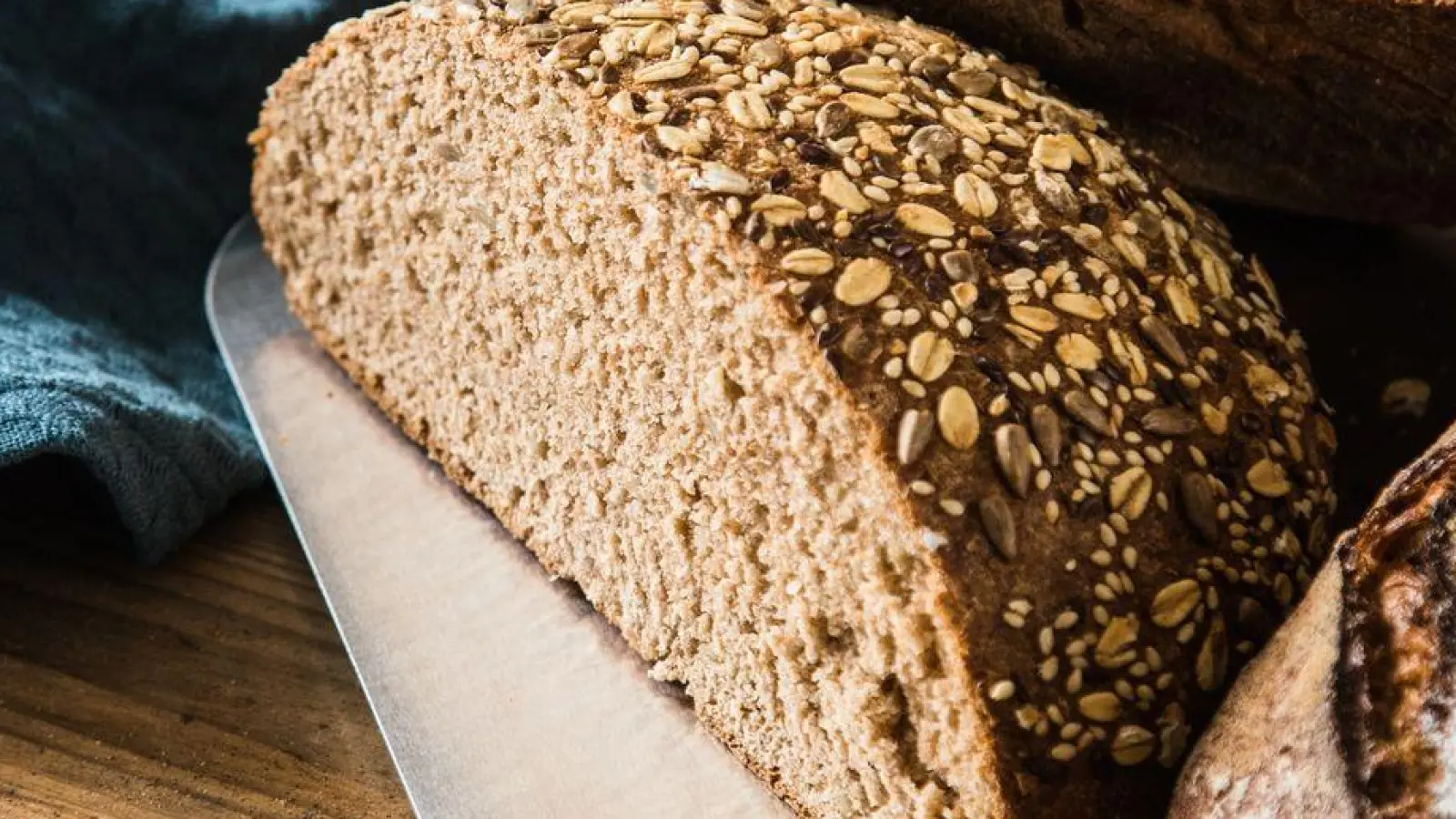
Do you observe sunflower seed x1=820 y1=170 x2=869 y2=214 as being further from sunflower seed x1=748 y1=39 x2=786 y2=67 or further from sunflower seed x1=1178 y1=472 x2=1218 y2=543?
sunflower seed x1=1178 y1=472 x2=1218 y2=543

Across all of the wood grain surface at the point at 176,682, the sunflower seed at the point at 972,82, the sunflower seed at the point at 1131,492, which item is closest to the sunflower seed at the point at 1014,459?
the sunflower seed at the point at 1131,492

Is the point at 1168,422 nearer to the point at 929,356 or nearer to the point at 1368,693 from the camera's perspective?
the point at 929,356

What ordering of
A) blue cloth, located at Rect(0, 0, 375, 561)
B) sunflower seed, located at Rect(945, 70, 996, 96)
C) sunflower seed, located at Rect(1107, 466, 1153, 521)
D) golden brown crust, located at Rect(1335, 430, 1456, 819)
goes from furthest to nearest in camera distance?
blue cloth, located at Rect(0, 0, 375, 561), sunflower seed, located at Rect(945, 70, 996, 96), sunflower seed, located at Rect(1107, 466, 1153, 521), golden brown crust, located at Rect(1335, 430, 1456, 819)

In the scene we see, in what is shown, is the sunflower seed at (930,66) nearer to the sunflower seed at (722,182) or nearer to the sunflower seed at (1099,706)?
the sunflower seed at (722,182)

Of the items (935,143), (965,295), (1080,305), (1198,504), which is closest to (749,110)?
(935,143)

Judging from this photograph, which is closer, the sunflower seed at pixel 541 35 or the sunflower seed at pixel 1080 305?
the sunflower seed at pixel 1080 305

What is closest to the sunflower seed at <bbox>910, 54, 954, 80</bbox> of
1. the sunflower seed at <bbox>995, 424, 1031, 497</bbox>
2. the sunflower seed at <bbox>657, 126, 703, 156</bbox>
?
the sunflower seed at <bbox>657, 126, 703, 156</bbox>
